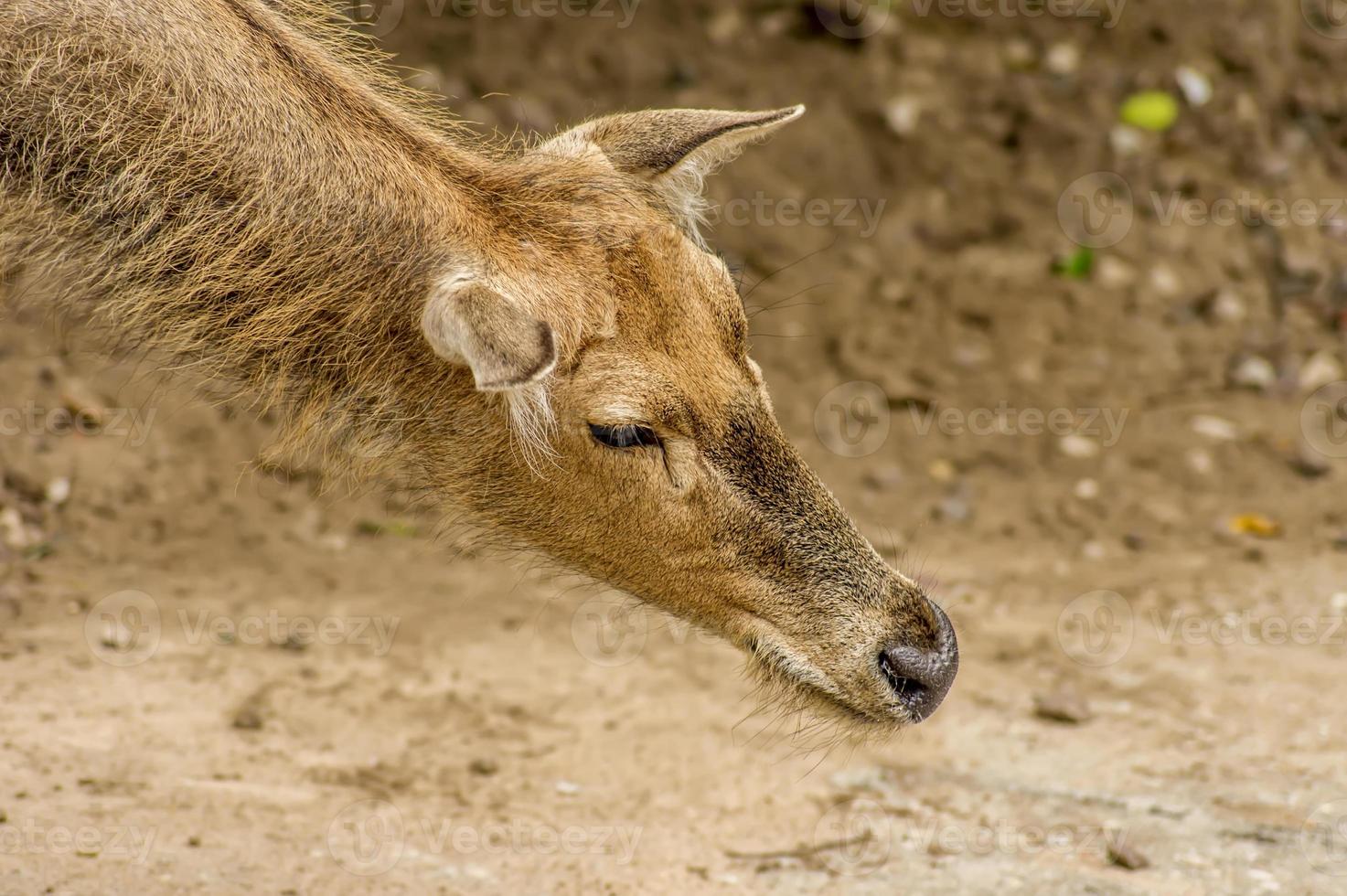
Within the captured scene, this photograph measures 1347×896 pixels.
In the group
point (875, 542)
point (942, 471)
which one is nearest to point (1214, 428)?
point (942, 471)

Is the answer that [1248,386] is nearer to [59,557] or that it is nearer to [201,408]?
[201,408]

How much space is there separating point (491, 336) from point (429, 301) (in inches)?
15.8

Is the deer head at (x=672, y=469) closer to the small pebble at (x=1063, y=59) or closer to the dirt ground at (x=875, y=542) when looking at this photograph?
the dirt ground at (x=875, y=542)

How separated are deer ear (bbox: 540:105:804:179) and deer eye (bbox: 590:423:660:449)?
3.38 feet

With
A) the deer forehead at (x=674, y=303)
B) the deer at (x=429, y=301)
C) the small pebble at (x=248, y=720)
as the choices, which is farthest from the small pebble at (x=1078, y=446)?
the small pebble at (x=248, y=720)

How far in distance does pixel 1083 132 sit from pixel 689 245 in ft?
Result: 19.0

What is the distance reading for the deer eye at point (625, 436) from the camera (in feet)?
14.6

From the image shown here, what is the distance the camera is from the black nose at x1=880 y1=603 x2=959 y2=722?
457 centimetres

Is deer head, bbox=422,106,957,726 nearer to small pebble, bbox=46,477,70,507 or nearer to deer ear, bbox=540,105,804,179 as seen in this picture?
deer ear, bbox=540,105,804,179

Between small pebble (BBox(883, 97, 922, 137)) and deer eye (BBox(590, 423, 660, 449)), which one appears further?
small pebble (BBox(883, 97, 922, 137))

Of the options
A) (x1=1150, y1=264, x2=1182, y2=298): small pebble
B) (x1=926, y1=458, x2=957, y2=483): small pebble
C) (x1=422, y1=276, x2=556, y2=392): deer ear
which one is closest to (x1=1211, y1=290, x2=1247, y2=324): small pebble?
(x1=1150, y1=264, x2=1182, y2=298): small pebble

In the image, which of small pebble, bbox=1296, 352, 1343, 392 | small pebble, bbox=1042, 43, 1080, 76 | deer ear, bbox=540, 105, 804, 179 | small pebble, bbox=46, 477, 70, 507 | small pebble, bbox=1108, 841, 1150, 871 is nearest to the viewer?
deer ear, bbox=540, 105, 804, 179

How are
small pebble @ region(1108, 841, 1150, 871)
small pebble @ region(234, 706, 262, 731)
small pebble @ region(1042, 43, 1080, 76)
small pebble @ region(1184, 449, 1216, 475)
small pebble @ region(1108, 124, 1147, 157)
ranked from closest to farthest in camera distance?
small pebble @ region(1108, 841, 1150, 871), small pebble @ region(234, 706, 262, 731), small pebble @ region(1184, 449, 1216, 475), small pebble @ region(1108, 124, 1147, 157), small pebble @ region(1042, 43, 1080, 76)

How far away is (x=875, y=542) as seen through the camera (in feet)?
24.8
